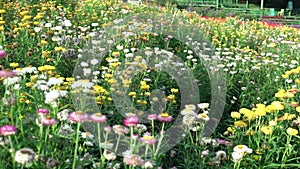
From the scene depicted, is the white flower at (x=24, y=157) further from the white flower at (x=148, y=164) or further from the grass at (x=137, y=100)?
the white flower at (x=148, y=164)

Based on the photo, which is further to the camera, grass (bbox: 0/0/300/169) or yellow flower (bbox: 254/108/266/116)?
yellow flower (bbox: 254/108/266/116)

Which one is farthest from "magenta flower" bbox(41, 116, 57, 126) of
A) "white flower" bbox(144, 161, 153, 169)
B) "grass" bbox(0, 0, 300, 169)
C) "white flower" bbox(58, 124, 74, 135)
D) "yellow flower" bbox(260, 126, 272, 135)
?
"yellow flower" bbox(260, 126, 272, 135)

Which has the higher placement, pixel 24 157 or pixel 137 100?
pixel 24 157

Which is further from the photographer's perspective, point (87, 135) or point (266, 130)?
point (266, 130)

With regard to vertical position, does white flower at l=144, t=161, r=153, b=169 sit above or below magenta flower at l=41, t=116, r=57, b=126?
below

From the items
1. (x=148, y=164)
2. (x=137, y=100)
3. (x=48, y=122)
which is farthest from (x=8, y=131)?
(x=137, y=100)

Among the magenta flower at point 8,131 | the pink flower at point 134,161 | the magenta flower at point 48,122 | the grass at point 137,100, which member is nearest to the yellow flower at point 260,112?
the grass at point 137,100

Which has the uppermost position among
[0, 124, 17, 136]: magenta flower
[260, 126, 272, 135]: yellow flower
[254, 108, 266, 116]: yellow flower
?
[0, 124, 17, 136]: magenta flower

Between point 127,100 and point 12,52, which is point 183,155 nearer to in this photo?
point 127,100

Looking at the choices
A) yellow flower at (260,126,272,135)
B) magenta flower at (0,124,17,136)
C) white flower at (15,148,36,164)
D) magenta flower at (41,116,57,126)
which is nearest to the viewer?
white flower at (15,148,36,164)

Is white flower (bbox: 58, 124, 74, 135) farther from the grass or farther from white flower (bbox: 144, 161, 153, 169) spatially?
white flower (bbox: 144, 161, 153, 169)

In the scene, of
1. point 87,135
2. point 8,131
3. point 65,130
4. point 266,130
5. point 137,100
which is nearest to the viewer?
point 8,131

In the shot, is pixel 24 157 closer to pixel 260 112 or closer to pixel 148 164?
pixel 148 164

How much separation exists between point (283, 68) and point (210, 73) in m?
1.39
